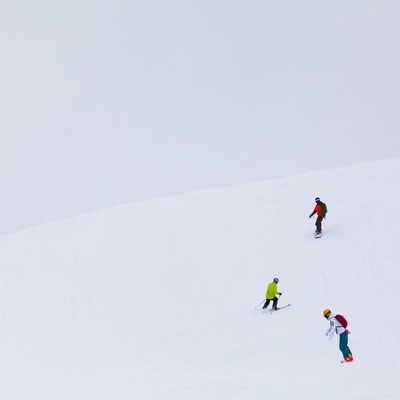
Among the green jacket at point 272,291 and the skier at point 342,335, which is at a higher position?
the green jacket at point 272,291

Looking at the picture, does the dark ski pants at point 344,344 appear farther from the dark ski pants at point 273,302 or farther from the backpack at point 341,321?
the dark ski pants at point 273,302

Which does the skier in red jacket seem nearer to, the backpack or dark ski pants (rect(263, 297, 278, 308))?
dark ski pants (rect(263, 297, 278, 308))

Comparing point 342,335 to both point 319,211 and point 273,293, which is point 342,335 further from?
point 319,211

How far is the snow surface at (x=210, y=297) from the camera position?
16.7m

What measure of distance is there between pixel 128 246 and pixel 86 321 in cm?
803

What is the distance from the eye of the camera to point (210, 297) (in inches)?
957

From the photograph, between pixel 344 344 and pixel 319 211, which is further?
pixel 319 211

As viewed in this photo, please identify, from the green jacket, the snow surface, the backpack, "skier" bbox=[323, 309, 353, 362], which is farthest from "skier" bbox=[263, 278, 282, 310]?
the backpack

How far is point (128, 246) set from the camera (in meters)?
31.6

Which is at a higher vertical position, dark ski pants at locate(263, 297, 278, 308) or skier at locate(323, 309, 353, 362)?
dark ski pants at locate(263, 297, 278, 308)

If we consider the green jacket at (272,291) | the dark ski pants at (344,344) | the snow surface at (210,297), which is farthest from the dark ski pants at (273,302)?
the dark ski pants at (344,344)

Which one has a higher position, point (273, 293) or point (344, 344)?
point (273, 293)

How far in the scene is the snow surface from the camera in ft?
54.6

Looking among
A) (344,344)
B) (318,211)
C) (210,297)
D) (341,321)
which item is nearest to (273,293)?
(210,297)
